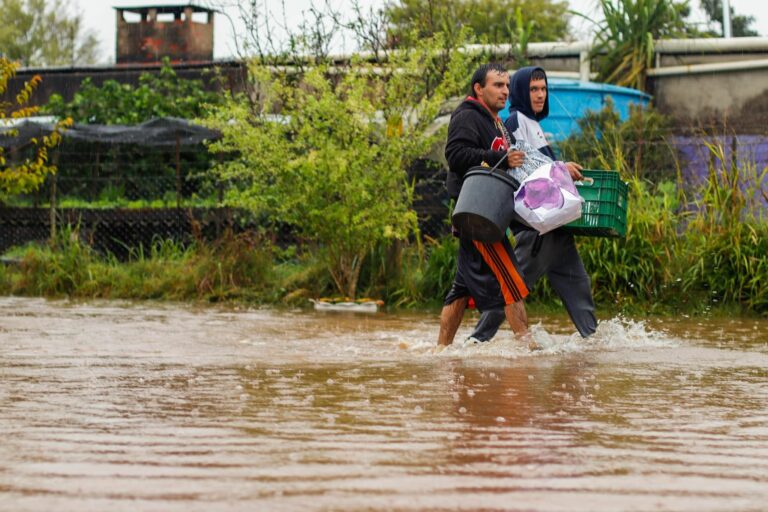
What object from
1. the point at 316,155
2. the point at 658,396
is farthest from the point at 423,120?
the point at 658,396

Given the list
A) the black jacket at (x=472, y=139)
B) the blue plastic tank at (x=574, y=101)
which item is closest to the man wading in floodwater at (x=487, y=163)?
the black jacket at (x=472, y=139)

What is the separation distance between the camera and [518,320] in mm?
7621

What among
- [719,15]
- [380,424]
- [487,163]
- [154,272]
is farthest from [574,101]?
[719,15]

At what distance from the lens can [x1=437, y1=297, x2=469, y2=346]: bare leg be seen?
784 cm

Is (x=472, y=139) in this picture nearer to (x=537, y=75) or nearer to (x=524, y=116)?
(x=524, y=116)

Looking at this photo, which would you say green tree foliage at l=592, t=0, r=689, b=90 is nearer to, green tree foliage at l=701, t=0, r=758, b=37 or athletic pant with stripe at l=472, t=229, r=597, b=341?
athletic pant with stripe at l=472, t=229, r=597, b=341

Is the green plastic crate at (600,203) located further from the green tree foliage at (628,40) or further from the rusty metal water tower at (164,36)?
the rusty metal water tower at (164,36)

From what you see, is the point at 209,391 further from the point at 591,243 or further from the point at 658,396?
the point at 591,243

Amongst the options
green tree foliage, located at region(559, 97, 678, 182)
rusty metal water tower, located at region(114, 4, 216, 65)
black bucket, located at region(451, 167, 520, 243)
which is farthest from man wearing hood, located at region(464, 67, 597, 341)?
rusty metal water tower, located at region(114, 4, 216, 65)

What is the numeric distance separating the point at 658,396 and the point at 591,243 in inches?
241

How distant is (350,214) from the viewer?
39.5ft

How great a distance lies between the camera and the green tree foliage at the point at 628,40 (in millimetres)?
19734

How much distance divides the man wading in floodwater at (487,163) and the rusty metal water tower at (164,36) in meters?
24.0

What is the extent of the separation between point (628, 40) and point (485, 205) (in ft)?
44.7
